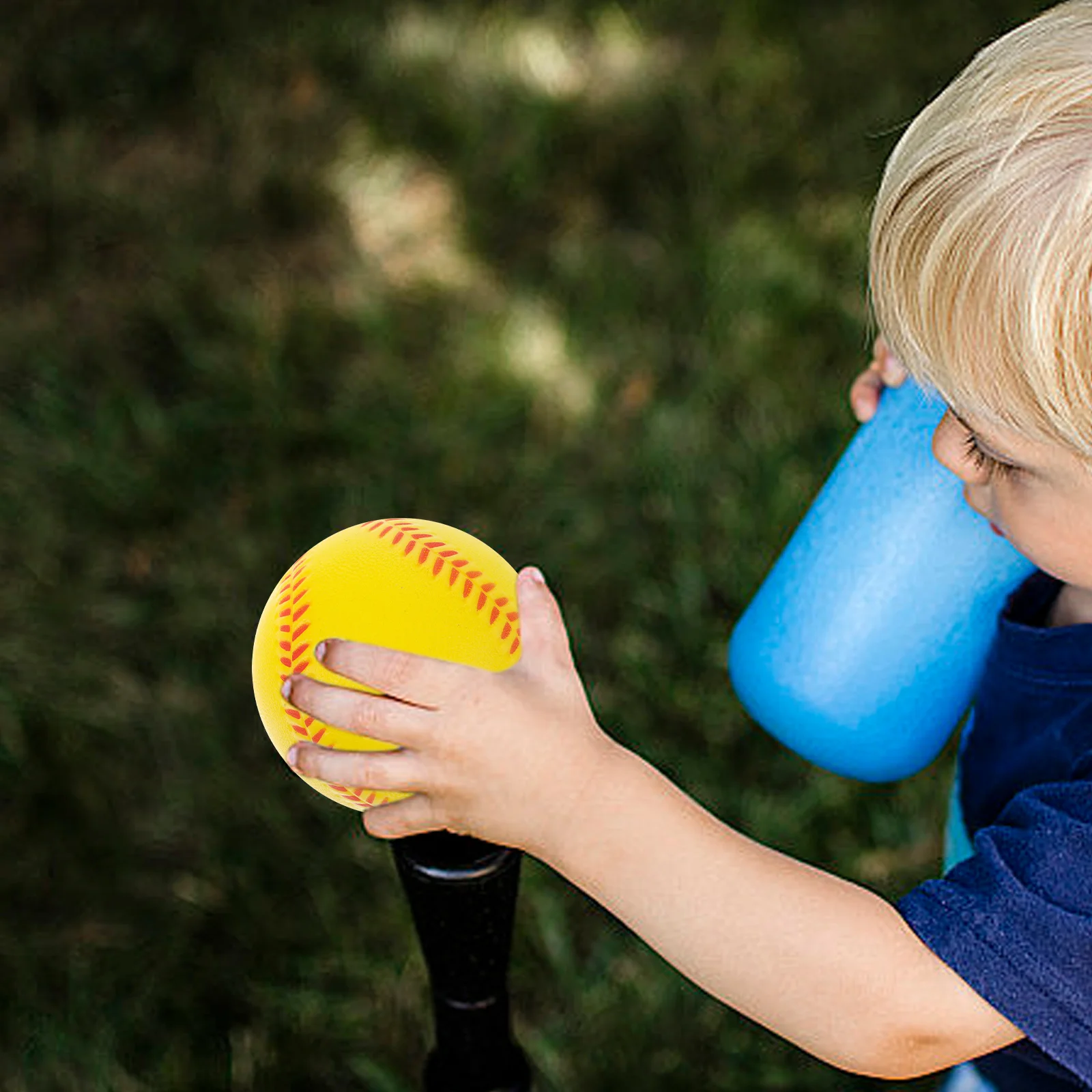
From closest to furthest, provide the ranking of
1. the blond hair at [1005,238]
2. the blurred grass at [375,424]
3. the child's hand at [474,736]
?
the blond hair at [1005,238], the child's hand at [474,736], the blurred grass at [375,424]

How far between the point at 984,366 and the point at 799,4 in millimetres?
2356

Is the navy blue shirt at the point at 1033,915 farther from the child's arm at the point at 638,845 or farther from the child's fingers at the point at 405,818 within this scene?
the child's fingers at the point at 405,818

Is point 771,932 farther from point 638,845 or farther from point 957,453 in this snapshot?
point 957,453

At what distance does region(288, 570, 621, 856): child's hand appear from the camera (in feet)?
3.68

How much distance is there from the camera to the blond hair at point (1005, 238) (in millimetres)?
1021

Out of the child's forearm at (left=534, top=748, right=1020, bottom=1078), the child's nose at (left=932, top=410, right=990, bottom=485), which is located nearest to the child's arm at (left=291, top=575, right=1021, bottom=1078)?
the child's forearm at (left=534, top=748, right=1020, bottom=1078)

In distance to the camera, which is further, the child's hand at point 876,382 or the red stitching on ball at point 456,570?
the child's hand at point 876,382

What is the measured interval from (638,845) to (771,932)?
11 centimetres

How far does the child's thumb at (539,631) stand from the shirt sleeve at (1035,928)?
0.30 metres

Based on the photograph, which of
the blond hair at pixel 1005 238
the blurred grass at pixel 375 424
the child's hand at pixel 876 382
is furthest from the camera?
the blurred grass at pixel 375 424

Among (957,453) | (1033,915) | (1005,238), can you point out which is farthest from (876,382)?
(1033,915)

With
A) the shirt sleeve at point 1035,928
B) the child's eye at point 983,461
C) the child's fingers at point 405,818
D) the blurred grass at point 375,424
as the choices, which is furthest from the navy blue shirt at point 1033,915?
the blurred grass at point 375,424

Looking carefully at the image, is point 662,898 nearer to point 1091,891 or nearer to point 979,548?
point 1091,891

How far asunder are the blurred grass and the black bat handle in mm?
508
